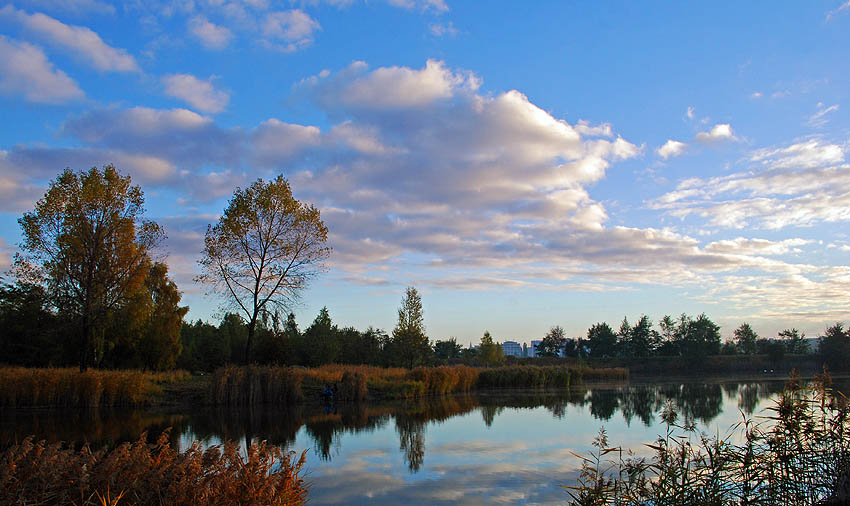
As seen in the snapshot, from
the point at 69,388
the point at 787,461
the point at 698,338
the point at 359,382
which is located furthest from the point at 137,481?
the point at 698,338

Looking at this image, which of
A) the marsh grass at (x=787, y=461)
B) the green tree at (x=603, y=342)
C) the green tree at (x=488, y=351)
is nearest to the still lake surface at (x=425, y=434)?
the marsh grass at (x=787, y=461)

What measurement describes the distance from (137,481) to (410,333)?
36792mm

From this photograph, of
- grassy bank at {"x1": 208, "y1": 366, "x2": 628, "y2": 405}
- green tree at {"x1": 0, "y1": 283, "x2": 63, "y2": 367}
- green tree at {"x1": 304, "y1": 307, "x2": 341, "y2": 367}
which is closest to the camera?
grassy bank at {"x1": 208, "y1": 366, "x2": 628, "y2": 405}

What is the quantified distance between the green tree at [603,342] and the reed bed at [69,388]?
67.7 meters

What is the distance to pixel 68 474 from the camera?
497 cm

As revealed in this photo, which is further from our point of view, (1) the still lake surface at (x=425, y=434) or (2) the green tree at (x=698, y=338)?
(2) the green tree at (x=698, y=338)

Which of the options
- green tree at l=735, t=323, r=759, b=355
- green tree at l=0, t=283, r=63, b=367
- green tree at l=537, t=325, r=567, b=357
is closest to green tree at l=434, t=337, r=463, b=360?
green tree at l=537, t=325, r=567, b=357

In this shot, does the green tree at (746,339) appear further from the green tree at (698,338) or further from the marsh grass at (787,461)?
the marsh grass at (787,461)

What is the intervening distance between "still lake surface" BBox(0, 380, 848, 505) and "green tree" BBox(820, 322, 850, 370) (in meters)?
34.0

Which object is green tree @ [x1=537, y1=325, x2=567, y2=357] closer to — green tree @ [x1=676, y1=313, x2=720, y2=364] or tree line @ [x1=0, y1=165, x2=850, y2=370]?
green tree @ [x1=676, y1=313, x2=720, y2=364]

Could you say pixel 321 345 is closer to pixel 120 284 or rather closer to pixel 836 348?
pixel 120 284

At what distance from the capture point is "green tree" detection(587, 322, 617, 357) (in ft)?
265

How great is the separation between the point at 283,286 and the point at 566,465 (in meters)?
19.4

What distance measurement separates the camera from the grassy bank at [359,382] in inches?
926
